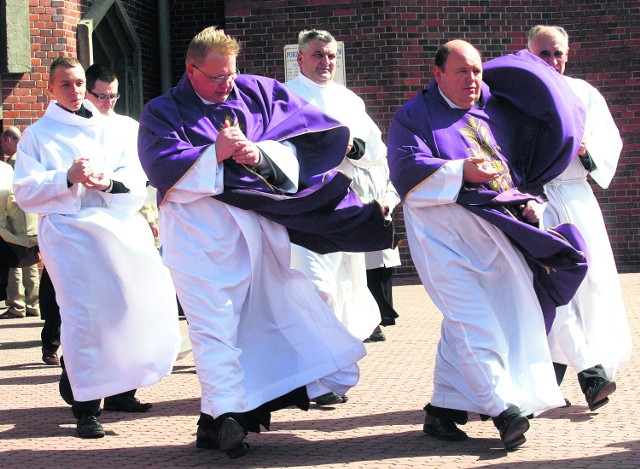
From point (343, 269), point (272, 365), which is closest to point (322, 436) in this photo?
point (272, 365)

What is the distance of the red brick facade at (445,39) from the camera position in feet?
50.6

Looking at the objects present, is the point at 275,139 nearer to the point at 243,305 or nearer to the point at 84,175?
the point at 243,305

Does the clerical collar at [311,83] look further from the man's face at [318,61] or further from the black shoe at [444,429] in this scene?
the black shoe at [444,429]

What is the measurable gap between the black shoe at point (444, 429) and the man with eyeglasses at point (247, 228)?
1.54 feet

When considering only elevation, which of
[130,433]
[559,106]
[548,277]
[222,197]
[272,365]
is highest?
[559,106]

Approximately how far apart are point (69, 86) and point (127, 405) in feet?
6.22

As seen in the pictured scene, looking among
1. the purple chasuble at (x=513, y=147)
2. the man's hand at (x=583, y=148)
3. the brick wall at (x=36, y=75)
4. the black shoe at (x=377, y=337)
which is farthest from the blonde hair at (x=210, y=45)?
the brick wall at (x=36, y=75)

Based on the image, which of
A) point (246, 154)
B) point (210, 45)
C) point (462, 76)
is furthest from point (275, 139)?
point (462, 76)

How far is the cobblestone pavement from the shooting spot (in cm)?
574

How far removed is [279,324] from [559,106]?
179 centimetres

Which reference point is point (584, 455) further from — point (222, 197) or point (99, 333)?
point (99, 333)

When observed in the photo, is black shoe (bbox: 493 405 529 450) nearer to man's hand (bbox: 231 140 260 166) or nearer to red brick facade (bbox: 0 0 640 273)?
man's hand (bbox: 231 140 260 166)

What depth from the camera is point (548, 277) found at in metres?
6.26

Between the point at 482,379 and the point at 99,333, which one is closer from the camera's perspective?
the point at 482,379
